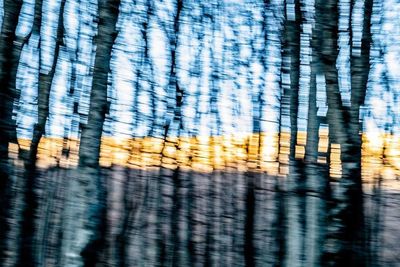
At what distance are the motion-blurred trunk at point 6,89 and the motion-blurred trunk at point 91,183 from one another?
61cm

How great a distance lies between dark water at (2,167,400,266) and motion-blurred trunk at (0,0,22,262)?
119cm

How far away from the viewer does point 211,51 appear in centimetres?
540

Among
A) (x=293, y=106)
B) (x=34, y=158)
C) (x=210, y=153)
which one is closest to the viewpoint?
(x=293, y=106)

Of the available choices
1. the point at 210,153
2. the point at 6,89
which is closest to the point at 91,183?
the point at 6,89

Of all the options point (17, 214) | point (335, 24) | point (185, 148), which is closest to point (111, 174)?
point (185, 148)

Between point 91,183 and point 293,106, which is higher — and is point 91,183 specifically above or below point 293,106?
below

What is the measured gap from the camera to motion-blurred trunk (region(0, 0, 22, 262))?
3.71 meters

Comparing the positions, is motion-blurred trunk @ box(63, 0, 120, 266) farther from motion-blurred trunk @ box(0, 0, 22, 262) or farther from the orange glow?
the orange glow

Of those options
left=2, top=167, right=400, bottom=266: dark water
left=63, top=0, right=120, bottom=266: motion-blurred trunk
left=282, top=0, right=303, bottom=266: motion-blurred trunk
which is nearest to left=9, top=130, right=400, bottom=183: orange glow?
left=2, top=167, right=400, bottom=266: dark water

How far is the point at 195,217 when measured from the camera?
580 cm

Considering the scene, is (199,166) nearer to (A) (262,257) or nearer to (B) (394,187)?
(A) (262,257)

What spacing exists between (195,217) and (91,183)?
2563 mm

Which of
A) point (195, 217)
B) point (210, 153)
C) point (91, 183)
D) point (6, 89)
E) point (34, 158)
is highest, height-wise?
point (6, 89)

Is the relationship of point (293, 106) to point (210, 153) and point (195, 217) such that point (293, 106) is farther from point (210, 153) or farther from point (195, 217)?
point (195, 217)
